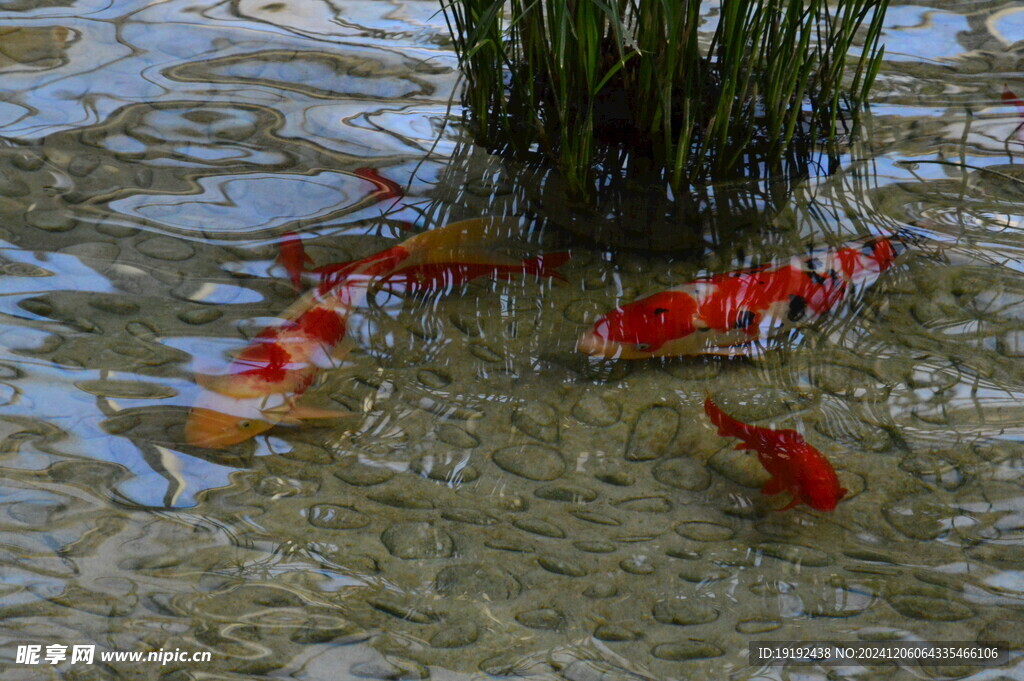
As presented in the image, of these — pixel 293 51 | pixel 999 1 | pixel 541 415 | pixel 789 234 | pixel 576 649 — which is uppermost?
pixel 999 1

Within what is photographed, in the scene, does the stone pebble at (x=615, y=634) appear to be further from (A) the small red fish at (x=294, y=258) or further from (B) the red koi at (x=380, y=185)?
(B) the red koi at (x=380, y=185)

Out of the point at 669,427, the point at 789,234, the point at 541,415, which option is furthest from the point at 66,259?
Result: the point at 789,234

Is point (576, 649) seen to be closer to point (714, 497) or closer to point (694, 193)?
point (714, 497)

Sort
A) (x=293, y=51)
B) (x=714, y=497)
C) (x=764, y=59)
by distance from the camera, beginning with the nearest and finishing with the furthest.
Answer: (x=714, y=497)
(x=764, y=59)
(x=293, y=51)

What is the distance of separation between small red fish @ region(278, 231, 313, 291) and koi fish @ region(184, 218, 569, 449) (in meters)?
0.07

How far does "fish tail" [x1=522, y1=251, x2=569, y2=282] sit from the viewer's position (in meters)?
1.97

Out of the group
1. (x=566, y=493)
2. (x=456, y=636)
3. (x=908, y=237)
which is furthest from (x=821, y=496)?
(x=908, y=237)

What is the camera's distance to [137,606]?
1198 mm

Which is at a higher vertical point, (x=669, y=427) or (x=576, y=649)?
(x=669, y=427)

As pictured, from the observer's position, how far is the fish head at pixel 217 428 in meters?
1.49

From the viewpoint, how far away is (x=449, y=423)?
161 cm

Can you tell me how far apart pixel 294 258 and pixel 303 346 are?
323 millimetres

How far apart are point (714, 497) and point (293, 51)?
2165 millimetres

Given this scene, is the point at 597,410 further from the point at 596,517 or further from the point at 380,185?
the point at 380,185
